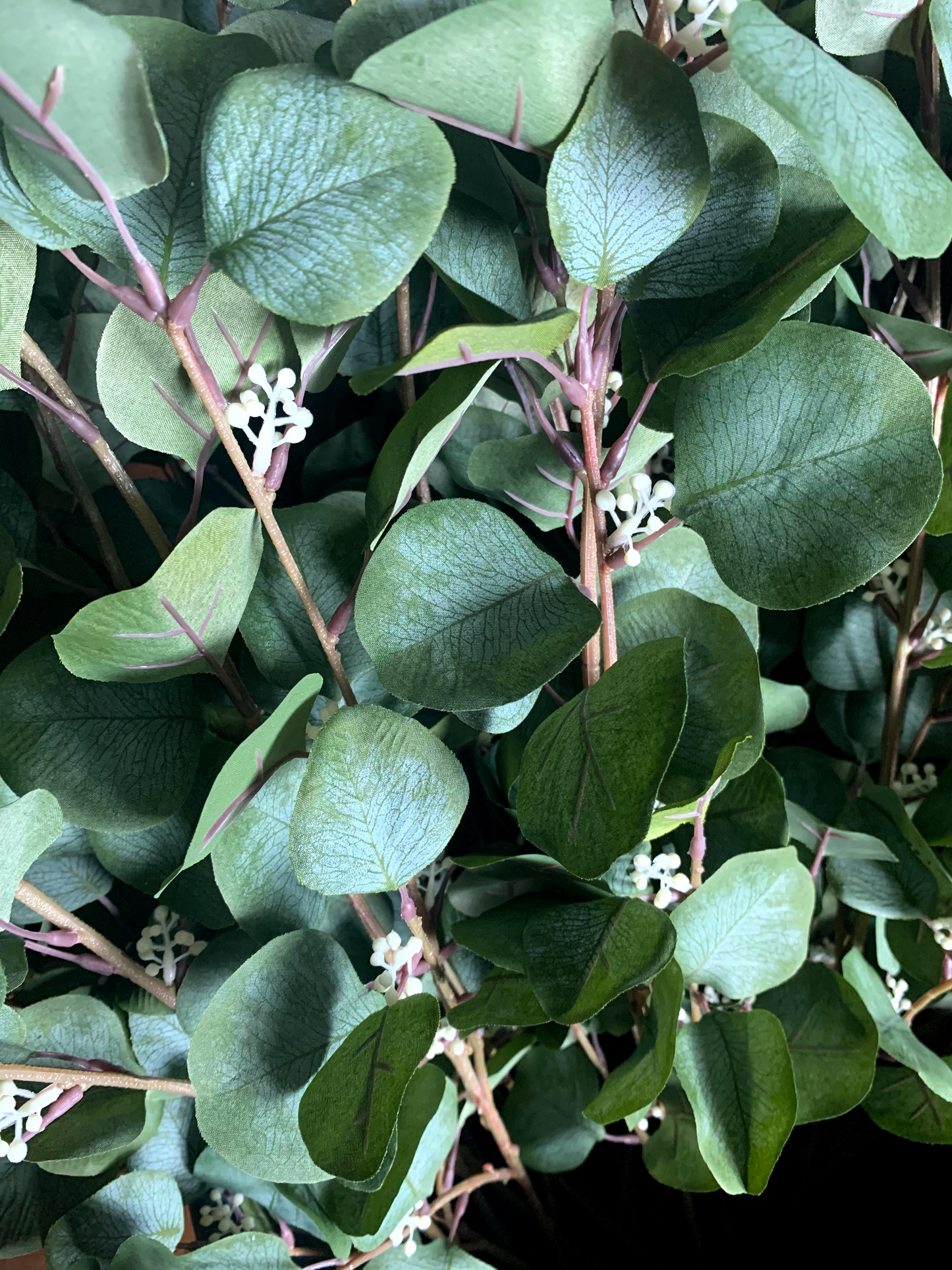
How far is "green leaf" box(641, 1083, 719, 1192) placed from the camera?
35cm

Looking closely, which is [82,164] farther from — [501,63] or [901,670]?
[901,670]

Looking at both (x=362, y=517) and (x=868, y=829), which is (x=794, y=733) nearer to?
(x=868, y=829)

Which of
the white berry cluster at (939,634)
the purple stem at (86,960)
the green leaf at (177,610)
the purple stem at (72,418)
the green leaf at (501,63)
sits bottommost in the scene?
the white berry cluster at (939,634)

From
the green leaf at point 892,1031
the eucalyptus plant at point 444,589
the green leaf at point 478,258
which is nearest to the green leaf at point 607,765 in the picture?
the eucalyptus plant at point 444,589

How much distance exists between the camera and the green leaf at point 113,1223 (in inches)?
12.9

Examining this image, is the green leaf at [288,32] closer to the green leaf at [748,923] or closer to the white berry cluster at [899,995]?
the green leaf at [748,923]

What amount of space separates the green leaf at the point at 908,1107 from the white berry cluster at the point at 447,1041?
16cm

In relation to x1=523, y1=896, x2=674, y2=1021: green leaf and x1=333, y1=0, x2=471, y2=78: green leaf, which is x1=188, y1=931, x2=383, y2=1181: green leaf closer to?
x1=523, y1=896, x2=674, y2=1021: green leaf

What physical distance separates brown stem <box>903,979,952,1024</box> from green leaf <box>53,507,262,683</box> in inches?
12.6

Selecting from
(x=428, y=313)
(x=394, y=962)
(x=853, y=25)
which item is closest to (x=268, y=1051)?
(x=394, y=962)

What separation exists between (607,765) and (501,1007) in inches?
4.3

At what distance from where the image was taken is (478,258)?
9.6 inches

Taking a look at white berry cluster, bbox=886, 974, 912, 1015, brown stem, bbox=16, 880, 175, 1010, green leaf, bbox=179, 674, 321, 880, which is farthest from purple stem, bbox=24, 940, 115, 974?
white berry cluster, bbox=886, 974, 912, 1015

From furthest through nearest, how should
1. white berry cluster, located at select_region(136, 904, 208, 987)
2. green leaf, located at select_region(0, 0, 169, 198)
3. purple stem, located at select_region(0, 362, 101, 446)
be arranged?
1. white berry cluster, located at select_region(136, 904, 208, 987)
2. purple stem, located at select_region(0, 362, 101, 446)
3. green leaf, located at select_region(0, 0, 169, 198)
